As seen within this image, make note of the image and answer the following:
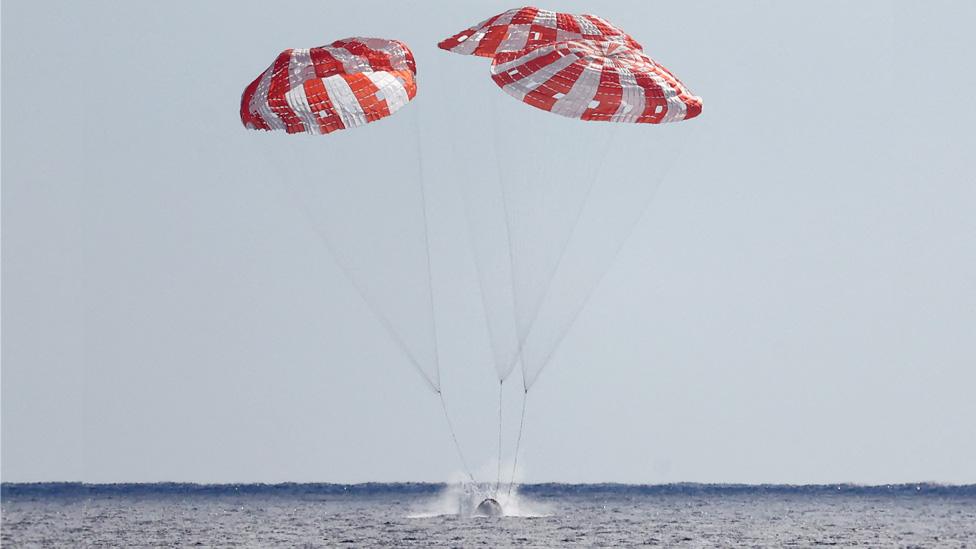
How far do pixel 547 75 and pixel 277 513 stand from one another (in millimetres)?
39645

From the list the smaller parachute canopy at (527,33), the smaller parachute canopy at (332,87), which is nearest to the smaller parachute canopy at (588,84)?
the smaller parachute canopy at (527,33)

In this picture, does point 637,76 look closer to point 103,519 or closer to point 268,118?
point 268,118

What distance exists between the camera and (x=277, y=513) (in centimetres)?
5672

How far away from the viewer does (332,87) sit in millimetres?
21062

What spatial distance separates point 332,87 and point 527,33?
9.76 feet

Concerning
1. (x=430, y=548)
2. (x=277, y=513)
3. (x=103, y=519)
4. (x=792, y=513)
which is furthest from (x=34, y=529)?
(x=792, y=513)

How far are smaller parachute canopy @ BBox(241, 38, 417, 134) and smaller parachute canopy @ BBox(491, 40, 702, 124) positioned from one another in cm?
175

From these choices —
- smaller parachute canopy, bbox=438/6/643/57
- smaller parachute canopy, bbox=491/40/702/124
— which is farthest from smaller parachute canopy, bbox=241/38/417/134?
smaller parachute canopy, bbox=491/40/702/124

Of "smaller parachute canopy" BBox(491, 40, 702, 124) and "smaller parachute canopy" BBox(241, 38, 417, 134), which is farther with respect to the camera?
"smaller parachute canopy" BBox(241, 38, 417, 134)

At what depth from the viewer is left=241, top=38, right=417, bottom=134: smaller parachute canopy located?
20.8 meters

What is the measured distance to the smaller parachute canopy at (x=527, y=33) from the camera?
21.1 meters

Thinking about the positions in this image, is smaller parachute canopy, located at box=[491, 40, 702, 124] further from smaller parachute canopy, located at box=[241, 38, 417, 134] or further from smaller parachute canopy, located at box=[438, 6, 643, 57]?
smaller parachute canopy, located at box=[241, 38, 417, 134]

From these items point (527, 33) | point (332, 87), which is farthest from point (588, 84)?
point (332, 87)

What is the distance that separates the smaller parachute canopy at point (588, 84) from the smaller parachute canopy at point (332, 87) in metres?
1.75
